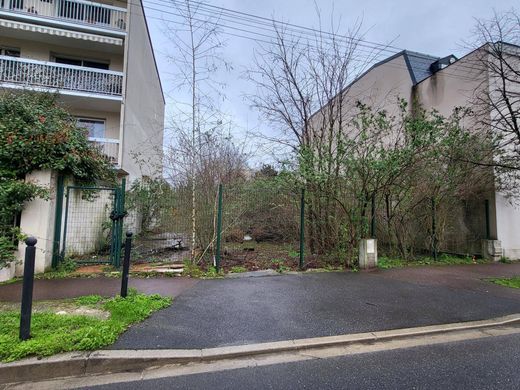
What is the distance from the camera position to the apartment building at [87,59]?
12688mm

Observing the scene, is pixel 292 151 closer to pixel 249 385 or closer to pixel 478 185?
pixel 478 185

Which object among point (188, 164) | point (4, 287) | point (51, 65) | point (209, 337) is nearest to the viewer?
point (209, 337)

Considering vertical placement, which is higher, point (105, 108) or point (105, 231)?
point (105, 108)

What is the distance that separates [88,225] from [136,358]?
5.79 m

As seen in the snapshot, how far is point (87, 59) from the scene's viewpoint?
1480 centimetres

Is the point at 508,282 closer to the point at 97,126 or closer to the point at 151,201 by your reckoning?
the point at 151,201

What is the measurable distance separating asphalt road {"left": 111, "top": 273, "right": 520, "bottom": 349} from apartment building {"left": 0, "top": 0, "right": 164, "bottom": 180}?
9.11 meters

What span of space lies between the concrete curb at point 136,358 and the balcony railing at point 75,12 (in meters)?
14.4

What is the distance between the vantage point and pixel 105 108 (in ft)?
46.6

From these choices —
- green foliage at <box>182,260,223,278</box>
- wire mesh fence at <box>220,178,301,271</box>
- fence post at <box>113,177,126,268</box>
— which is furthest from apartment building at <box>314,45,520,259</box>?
fence post at <box>113,177,126,268</box>

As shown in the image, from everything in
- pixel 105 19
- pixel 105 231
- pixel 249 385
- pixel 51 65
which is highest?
pixel 105 19

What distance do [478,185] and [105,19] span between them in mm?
16291

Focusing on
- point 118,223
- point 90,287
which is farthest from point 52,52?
point 90,287

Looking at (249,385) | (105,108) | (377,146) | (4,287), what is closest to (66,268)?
(4,287)
